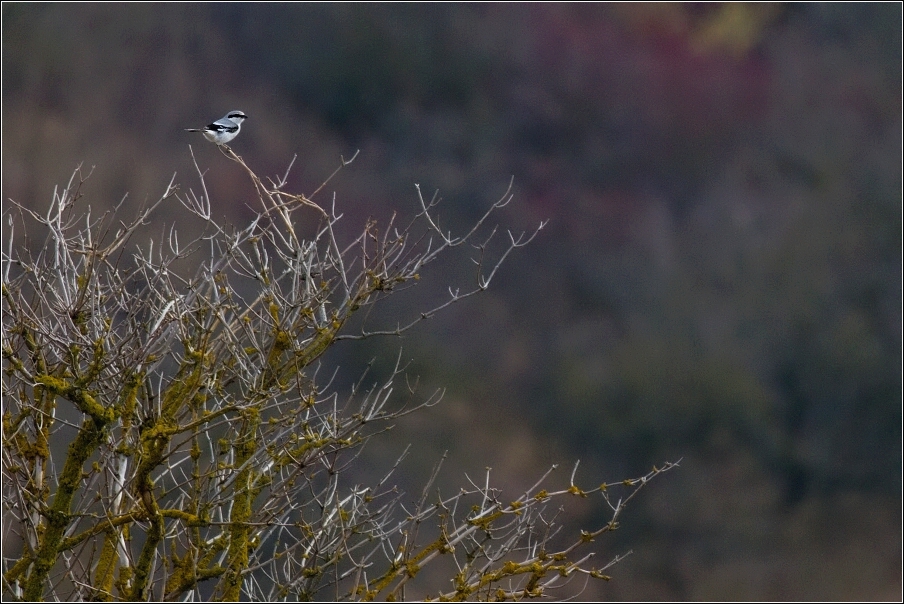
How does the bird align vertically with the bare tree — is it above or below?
above

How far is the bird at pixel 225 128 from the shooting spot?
7.92 meters

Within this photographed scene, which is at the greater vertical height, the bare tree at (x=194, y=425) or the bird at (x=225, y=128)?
the bird at (x=225, y=128)

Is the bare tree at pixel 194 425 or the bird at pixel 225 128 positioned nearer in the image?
the bare tree at pixel 194 425

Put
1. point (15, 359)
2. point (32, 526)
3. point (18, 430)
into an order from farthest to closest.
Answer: point (18, 430), point (32, 526), point (15, 359)

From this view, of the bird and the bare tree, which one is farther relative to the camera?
the bird

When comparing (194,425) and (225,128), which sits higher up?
(225,128)

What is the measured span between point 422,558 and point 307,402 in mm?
940

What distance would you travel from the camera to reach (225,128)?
332 inches

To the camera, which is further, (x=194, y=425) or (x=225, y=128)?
(x=225, y=128)

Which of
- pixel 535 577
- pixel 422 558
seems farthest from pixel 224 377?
pixel 535 577

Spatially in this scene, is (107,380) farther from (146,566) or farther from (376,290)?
(376,290)

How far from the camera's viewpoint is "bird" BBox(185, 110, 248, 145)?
7918 millimetres

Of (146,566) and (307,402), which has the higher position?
(307,402)

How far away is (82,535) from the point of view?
5.33m
